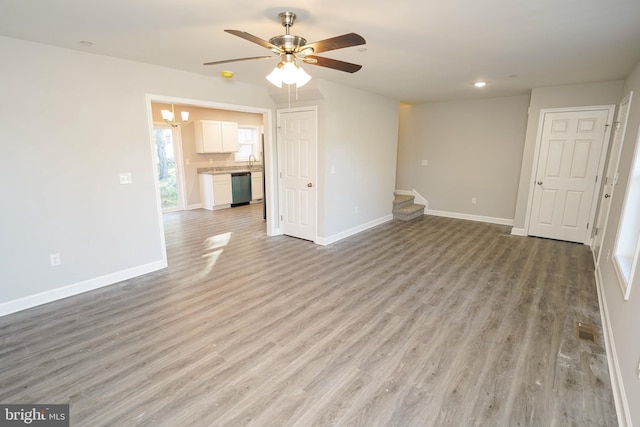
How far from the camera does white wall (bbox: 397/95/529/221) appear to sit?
6043 millimetres

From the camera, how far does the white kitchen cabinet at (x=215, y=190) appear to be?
7.58m

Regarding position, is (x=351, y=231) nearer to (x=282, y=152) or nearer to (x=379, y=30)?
(x=282, y=152)

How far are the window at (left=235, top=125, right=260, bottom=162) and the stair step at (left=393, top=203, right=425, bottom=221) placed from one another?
4.63 metres

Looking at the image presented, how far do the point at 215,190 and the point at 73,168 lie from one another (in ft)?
14.6

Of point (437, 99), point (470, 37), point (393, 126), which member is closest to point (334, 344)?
point (470, 37)

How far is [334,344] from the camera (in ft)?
8.14

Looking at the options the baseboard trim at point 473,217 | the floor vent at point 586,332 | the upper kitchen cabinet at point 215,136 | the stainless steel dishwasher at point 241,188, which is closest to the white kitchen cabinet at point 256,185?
the stainless steel dishwasher at point 241,188

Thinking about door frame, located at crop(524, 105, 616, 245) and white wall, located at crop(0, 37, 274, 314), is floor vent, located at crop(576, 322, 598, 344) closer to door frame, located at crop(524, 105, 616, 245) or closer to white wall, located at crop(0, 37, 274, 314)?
door frame, located at crop(524, 105, 616, 245)

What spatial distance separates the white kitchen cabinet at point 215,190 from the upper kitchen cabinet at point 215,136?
2.20 ft

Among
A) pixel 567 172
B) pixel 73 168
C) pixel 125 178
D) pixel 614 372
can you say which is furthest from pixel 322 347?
pixel 567 172

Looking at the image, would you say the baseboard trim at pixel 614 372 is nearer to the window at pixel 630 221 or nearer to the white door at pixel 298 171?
the window at pixel 630 221

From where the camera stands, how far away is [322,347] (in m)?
2.44

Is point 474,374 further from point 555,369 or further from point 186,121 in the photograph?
point 186,121

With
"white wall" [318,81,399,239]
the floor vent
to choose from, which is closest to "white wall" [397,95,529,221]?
"white wall" [318,81,399,239]
